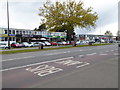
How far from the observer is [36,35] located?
46.2 m

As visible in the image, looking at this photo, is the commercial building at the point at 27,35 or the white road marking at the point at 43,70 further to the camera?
the commercial building at the point at 27,35

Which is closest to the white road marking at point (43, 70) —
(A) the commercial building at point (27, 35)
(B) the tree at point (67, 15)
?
(B) the tree at point (67, 15)

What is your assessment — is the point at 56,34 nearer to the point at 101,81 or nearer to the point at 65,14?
the point at 65,14

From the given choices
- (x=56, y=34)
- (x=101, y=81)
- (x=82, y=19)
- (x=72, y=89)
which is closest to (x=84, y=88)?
(x=72, y=89)

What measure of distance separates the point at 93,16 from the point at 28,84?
25957 millimetres

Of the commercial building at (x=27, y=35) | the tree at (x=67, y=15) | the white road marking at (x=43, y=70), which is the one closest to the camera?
the white road marking at (x=43, y=70)

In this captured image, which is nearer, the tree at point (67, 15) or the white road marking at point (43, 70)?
the white road marking at point (43, 70)

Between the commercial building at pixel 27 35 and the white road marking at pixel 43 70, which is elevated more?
the commercial building at pixel 27 35

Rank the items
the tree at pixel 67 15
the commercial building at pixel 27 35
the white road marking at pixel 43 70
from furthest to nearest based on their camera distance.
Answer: the commercial building at pixel 27 35 < the tree at pixel 67 15 < the white road marking at pixel 43 70

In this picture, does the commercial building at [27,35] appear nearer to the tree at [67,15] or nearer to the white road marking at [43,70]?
the tree at [67,15]

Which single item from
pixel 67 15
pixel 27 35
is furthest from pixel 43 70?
pixel 27 35

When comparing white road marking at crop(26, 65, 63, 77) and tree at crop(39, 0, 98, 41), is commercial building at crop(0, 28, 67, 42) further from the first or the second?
white road marking at crop(26, 65, 63, 77)

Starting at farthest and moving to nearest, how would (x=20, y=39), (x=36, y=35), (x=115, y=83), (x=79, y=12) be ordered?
(x=36, y=35) → (x=20, y=39) → (x=79, y=12) → (x=115, y=83)

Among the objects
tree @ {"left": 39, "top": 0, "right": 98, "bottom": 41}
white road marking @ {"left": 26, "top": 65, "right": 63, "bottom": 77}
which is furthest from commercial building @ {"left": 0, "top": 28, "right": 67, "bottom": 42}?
white road marking @ {"left": 26, "top": 65, "right": 63, "bottom": 77}
